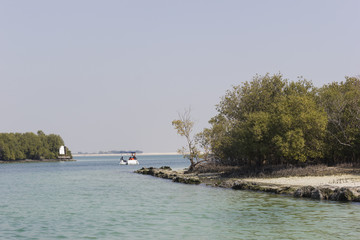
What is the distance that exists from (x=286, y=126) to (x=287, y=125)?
8.4 inches

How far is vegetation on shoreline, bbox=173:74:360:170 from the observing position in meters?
54.3

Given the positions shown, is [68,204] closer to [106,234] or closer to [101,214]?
[101,214]

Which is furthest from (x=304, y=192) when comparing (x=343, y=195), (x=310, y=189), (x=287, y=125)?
(x=287, y=125)

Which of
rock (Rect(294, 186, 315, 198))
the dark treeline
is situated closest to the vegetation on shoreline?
the dark treeline

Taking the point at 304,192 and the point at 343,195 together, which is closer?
the point at 343,195

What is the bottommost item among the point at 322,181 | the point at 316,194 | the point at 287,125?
the point at 316,194

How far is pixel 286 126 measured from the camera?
53469 millimetres

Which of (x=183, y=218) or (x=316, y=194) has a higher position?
(x=316, y=194)

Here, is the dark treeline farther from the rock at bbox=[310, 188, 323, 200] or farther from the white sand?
the rock at bbox=[310, 188, 323, 200]

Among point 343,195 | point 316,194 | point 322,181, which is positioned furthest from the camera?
point 322,181

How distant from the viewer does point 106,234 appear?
23328 millimetres

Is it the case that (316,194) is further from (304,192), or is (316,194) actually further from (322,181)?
(322,181)

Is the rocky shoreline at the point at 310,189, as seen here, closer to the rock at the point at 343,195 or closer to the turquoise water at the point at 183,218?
the rock at the point at 343,195

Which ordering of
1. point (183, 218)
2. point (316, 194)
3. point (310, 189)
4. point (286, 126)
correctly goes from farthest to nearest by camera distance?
point (286, 126) < point (310, 189) < point (316, 194) < point (183, 218)
